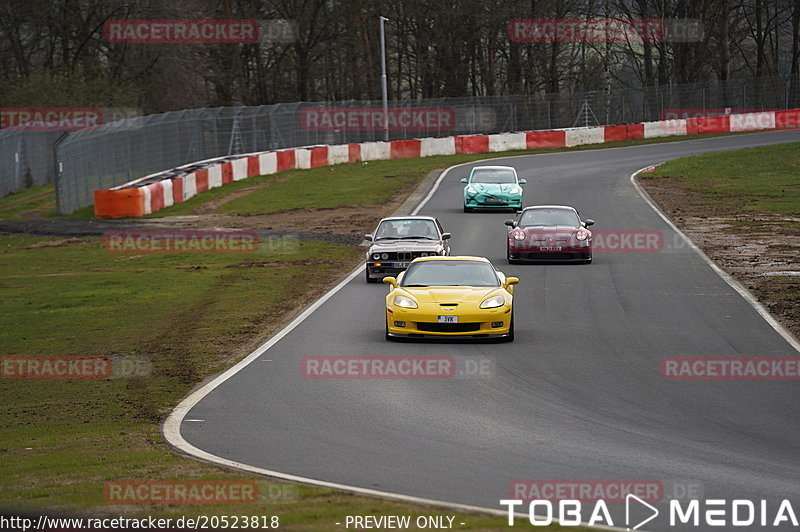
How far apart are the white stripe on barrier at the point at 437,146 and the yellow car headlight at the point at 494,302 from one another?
4190cm

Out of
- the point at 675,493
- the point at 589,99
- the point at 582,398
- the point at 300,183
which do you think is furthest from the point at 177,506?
the point at 589,99

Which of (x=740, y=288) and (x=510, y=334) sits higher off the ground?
(x=510, y=334)

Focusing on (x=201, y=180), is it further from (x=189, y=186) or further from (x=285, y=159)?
(x=285, y=159)

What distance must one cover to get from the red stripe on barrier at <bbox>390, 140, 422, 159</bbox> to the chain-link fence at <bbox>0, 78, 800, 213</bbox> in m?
1.11

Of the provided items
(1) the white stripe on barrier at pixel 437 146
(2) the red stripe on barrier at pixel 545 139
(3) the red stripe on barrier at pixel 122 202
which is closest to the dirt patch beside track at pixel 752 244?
(3) the red stripe on barrier at pixel 122 202

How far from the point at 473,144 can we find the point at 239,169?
16.0 m

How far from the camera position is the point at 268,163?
50.8 m

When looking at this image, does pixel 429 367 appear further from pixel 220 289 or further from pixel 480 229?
pixel 480 229

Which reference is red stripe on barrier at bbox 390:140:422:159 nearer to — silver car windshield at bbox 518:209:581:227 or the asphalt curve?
silver car windshield at bbox 518:209:581:227

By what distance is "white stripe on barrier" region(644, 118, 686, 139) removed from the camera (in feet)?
215

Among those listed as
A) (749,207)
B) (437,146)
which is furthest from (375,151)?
(749,207)

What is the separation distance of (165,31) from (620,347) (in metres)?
47.3

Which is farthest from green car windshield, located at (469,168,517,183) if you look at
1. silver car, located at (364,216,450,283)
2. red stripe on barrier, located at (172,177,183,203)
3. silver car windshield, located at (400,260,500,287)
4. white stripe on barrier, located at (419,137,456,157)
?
white stripe on barrier, located at (419,137,456,157)

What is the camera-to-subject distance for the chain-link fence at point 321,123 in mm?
41812
